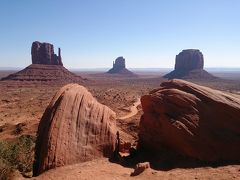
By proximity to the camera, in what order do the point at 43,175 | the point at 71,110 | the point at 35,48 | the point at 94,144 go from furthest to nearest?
the point at 35,48
the point at 71,110
the point at 94,144
the point at 43,175

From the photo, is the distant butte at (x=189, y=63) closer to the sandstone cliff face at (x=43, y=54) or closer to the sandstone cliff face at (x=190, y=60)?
the sandstone cliff face at (x=190, y=60)

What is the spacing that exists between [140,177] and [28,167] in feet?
16.8

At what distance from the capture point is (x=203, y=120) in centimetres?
1543

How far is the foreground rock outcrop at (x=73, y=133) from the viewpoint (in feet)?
47.9

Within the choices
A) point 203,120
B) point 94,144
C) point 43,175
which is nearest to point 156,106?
point 203,120

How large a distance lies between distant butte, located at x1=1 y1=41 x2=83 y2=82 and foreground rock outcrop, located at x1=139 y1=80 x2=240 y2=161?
274ft

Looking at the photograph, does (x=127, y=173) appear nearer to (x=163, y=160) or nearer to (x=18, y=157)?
(x=163, y=160)

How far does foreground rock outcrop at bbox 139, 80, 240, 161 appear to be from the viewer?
14.7 metres

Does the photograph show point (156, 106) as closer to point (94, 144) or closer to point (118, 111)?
point (94, 144)

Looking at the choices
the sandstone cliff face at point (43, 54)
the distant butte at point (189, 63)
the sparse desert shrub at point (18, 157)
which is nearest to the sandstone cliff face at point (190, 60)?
the distant butte at point (189, 63)

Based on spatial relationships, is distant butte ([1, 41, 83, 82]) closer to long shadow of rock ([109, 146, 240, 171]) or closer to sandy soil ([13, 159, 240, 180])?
long shadow of rock ([109, 146, 240, 171])

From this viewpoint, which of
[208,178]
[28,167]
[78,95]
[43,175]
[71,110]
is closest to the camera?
[208,178]

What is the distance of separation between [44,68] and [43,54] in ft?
22.2

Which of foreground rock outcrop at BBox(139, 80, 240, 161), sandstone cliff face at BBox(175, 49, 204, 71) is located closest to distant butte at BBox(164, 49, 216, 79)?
sandstone cliff face at BBox(175, 49, 204, 71)
